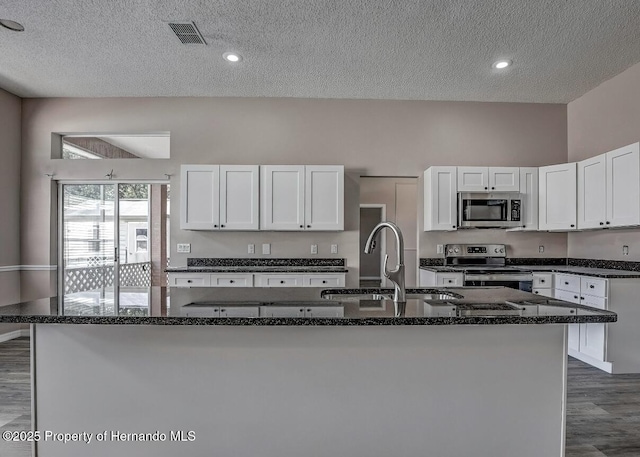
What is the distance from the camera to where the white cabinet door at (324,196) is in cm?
426

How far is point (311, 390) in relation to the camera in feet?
5.41

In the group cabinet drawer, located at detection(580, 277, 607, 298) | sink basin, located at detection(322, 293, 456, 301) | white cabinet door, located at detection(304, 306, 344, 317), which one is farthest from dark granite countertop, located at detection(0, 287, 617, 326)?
cabinet drawer, located at detection(580, 277, 607, 298)

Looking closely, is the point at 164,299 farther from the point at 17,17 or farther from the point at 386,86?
the point at 386,86

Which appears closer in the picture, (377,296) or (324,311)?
(324,311)

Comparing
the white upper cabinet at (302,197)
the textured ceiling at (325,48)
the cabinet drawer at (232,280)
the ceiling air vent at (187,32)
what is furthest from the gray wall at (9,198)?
the white upper cabinet at (302,197)

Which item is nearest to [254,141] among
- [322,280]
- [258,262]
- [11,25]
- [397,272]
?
[258,262]

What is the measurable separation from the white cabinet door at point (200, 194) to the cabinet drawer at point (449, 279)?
106 inches

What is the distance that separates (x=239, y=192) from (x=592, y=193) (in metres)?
3.94

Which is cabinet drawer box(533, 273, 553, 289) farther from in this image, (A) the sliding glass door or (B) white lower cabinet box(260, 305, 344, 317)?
(A) the sliding glass door

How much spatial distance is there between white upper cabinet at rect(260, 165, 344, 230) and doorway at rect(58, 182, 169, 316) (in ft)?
5.02

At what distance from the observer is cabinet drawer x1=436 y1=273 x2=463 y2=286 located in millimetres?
4184

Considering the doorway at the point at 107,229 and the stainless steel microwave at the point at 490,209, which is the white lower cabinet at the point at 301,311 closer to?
the stainless steel microwave at the point at 490,209

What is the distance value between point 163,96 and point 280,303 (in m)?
4.07

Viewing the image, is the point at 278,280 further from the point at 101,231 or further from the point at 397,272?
the point at 101,231
